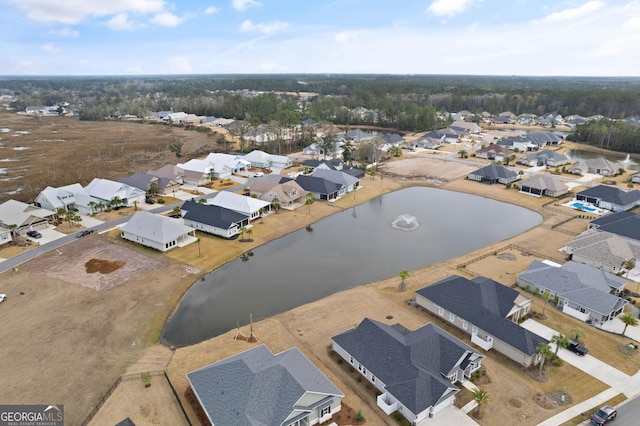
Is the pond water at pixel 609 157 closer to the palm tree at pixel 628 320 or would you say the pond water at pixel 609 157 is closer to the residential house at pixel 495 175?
the residential house at pixel 495 175

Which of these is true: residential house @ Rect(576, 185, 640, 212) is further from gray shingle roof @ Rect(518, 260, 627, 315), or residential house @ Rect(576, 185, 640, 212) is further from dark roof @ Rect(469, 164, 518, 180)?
gray shingle roof @ Rect(518, 260, 627, 315)

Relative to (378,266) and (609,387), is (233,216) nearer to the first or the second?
(378,266)

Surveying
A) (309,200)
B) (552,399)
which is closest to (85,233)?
(309,200)

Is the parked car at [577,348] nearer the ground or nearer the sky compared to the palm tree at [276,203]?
nearer the ground

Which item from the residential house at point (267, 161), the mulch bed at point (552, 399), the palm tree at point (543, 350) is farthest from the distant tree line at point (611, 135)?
the mulch bed at point (552, 399)

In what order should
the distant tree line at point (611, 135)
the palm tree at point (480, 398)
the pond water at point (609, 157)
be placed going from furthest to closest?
the distant tree line at point (611, 135) → the pond water at point (609, 157) → the palm tree at point (480, 398)

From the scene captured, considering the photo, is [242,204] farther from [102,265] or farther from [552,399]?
[552,399]
